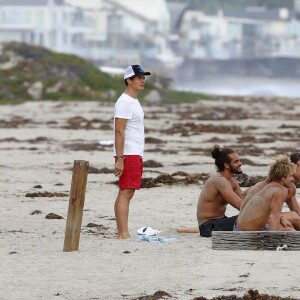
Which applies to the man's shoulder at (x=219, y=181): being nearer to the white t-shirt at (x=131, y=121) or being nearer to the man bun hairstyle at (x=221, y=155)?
A: the man bun hairstyle at (x=221, y=155)

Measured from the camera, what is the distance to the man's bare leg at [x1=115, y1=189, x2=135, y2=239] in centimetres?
1193

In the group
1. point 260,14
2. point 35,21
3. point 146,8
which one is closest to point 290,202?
point 35,21

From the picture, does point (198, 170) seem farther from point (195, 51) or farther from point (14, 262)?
point (195, 51)

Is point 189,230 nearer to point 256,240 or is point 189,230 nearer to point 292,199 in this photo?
point 292,199

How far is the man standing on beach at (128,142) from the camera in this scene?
470 inches

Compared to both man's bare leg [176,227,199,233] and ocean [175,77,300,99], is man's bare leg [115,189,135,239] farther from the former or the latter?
ocean [175,77,300,99]

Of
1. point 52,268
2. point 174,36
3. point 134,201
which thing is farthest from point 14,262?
point 174,36

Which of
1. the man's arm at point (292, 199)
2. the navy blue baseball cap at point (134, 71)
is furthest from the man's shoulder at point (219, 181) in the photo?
the navy blue baseball cap at point (134, 71)

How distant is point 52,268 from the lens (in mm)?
10211

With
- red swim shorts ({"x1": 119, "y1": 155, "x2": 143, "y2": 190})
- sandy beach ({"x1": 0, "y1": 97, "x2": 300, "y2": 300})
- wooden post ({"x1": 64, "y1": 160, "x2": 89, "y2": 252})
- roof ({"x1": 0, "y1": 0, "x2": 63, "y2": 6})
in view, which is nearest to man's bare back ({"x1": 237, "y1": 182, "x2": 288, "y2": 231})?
sandy beach ({"x1": 0, "y1": 97, "x2": 300, "y2": 300})

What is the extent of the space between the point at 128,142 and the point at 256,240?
5.84 ft

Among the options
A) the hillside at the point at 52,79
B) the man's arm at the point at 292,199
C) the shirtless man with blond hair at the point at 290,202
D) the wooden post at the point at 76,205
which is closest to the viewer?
the wooden post at the point at 76,205

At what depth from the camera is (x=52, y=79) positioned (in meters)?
51.5

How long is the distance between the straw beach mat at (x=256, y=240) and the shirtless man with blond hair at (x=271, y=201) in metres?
0.46
